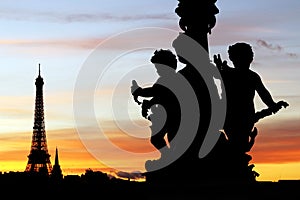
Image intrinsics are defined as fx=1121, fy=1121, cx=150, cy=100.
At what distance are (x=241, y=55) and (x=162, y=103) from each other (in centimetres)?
259

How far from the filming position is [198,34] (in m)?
31.7

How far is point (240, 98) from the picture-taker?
1219 inches

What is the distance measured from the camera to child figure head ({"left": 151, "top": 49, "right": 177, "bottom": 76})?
31.4 m

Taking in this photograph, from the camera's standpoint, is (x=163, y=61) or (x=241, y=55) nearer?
(x=241, y=55)

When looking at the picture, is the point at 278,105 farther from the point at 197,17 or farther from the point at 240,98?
the point at 197,17

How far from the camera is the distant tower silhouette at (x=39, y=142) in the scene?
12488 centimetres

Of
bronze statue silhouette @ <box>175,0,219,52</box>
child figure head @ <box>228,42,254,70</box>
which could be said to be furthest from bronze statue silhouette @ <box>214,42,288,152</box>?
bronze statue silhouette @ <box>175,0,219,52</box>

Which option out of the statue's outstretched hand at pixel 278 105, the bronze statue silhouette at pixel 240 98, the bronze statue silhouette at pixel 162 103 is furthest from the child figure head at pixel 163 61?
the statue's outstretched hand at pixel 278 105

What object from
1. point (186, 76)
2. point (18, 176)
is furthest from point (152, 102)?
point (18, 176)

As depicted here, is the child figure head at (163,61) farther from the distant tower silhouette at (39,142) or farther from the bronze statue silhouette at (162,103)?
the distant tower silhouette at (39,142)

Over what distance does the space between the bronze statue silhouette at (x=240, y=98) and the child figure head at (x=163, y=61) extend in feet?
4.17

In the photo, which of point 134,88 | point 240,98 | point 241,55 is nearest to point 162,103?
point 134,88

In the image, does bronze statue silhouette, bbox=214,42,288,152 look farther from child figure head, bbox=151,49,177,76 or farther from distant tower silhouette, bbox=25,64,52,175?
distant tower silhouette, bbox=25,64,52,175

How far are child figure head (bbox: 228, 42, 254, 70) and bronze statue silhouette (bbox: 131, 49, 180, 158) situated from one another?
1.71 m
